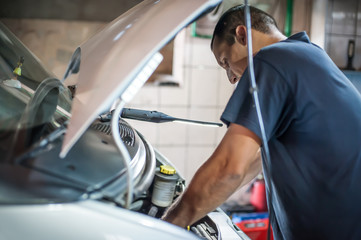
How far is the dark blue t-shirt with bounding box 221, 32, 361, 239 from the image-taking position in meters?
1.08

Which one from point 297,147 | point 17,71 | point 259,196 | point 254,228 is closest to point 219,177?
point 297,147

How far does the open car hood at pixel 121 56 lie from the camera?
2.53ft

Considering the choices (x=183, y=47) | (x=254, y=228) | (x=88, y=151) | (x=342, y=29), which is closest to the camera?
(x=88, y=151)

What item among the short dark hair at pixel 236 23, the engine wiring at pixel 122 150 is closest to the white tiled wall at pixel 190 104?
the short dark hair at pixel 236 23

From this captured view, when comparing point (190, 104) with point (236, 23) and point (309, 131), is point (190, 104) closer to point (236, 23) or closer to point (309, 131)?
point (236, 23)

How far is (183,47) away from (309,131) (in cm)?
230

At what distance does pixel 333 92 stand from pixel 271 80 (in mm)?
229

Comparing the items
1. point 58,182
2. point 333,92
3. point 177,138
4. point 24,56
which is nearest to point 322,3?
point 177,138

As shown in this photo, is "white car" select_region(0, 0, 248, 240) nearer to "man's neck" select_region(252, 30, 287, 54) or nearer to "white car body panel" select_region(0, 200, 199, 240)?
"white car body panel" select_region(0, 200, 199, 240)

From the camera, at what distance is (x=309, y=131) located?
111 cm

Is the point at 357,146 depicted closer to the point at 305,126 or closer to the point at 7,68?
the point at 305,126

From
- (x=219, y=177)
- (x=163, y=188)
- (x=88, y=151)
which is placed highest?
(x=88, y=151)

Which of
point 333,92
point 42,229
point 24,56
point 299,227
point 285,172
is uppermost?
point 24,56

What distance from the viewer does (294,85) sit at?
108 cm
